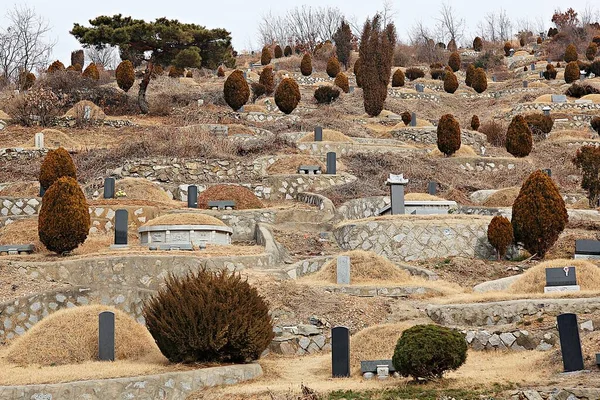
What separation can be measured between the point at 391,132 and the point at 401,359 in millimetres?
38027

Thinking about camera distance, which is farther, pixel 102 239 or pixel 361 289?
pixel 102 239

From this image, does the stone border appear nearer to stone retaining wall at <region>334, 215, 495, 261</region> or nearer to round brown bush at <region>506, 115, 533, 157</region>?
stone retaining wall at <region>334, 215, 495, 261</region>

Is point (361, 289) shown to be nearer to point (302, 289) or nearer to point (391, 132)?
point (302, 289)

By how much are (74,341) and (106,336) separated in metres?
0.72

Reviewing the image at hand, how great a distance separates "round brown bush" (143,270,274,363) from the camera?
1622 cm

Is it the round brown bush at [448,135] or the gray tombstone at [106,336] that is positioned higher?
the round brown bush at [448,135]

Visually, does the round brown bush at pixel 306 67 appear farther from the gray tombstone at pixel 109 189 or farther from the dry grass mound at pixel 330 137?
the gray tombstone at pixel 109 189

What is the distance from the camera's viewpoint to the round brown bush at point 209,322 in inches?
639

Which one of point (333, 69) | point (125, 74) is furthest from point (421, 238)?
point (333, 69)

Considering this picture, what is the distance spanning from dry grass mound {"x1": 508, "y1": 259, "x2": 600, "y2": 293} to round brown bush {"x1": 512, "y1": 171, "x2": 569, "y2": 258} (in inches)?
215

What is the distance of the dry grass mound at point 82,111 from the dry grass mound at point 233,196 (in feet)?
60.1

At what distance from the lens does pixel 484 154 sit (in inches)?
1927

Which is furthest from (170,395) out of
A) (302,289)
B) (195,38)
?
(195,38)

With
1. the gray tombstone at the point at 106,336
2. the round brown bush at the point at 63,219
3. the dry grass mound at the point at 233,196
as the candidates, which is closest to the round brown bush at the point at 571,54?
the dry grass mound at the point at 233,196
